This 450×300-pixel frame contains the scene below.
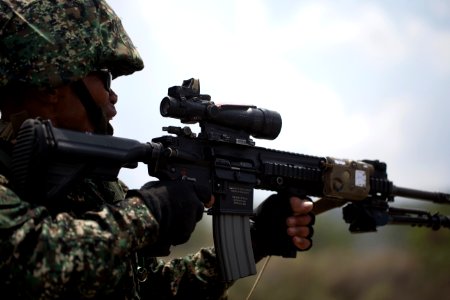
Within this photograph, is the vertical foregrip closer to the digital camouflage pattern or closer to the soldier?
the soldier

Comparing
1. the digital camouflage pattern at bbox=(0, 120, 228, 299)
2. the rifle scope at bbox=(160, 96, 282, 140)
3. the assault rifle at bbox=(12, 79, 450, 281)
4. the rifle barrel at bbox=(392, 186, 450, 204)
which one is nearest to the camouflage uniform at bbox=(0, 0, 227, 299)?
the digital camouflage pattern at bbox=(0, 120, 228, 299)

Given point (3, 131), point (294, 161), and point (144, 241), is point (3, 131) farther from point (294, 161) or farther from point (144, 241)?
Result: point (294, 161)

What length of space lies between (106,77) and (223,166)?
832 mm

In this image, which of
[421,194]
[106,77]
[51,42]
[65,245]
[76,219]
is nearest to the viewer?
[65,245]

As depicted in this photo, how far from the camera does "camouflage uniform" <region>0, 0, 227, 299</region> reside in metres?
2.04

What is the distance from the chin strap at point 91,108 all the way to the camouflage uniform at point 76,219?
89 mm

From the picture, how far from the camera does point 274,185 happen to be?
141 inches

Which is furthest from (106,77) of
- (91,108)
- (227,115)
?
(227,115)

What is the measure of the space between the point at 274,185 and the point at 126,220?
1486 millimetres

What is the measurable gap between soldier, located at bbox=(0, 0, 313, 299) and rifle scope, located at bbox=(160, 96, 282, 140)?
305 mm

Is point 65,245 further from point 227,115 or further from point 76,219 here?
point 227,115

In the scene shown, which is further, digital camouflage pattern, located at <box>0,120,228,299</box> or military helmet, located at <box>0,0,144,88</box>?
military helmet, located at <box>0,0,144,88</box>

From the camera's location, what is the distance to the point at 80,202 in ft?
8.58

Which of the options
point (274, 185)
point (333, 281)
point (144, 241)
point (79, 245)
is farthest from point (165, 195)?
point (333, 281)
